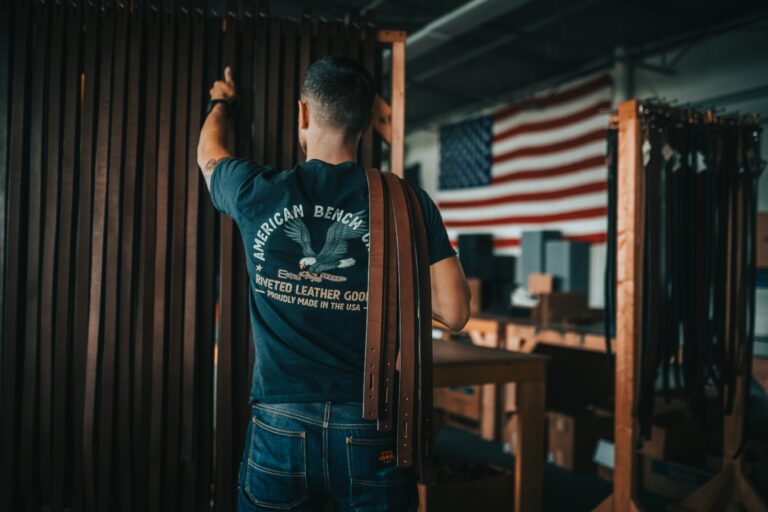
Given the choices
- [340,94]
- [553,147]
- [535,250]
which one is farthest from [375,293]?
[553,147]

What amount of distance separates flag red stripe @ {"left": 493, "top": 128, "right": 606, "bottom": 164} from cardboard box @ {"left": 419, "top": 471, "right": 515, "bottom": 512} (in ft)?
15.2

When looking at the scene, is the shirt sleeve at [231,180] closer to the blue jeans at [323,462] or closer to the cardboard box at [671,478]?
the blue jeans at [323,462]

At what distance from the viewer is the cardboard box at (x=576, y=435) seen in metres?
4.32

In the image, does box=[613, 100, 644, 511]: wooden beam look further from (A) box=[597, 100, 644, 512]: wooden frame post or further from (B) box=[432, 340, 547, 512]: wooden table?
(B) box=[432, 340, 547, 512]: wooden table

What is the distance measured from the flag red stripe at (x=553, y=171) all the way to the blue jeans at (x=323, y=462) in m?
6.02

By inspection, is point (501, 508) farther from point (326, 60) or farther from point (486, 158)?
point (486, 158)

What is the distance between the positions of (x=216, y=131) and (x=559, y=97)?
6.45 m

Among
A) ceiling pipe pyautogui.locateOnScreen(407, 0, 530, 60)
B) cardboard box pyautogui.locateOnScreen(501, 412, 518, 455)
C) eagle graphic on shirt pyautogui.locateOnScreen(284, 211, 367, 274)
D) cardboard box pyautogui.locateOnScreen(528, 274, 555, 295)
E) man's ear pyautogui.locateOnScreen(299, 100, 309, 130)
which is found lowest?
cardboard box pyautogui.locateOnScreen(501, 412, 518, 455)

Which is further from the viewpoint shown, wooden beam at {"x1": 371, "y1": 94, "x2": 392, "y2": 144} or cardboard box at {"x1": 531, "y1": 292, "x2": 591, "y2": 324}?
cardboard box at {"x1": 531, "y1": 292, "x2": 591, "y2": 324}

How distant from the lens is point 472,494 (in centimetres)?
299

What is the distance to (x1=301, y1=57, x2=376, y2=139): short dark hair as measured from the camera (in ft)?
5.05

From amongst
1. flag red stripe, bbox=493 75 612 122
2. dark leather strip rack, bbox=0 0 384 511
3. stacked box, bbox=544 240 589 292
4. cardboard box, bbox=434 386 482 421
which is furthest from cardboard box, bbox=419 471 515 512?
flag red stripe, bbox=493 75 612 122

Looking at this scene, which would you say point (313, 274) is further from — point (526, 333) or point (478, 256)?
point (478, 256)

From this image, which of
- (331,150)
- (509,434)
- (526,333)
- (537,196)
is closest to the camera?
(331,150)
